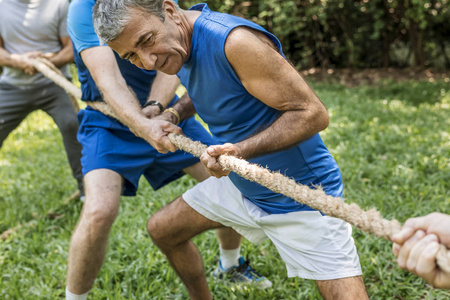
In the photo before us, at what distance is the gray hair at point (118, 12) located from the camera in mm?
1863

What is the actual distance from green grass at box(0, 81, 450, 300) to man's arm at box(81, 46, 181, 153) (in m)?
1.11

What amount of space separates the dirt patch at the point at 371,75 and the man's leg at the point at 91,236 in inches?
285

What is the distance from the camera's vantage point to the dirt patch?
29.2ft

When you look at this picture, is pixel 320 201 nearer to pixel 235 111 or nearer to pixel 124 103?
pixel 235 111

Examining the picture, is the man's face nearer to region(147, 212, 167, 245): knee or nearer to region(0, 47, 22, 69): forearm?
region(147, 212, 167, 245): knee

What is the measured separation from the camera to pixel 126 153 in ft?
8.71

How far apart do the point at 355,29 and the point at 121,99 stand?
856 cm

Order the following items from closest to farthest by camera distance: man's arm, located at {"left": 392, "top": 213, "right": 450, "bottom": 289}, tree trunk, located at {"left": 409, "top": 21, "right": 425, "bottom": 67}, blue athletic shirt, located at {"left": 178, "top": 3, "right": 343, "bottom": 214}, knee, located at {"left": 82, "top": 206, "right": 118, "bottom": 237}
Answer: man's arm, located at {"left": 392, "top": 213, "right": 450, "bottom": 289}
blue athletic shirt, located at {"left": 178, "top": 3, "right": 343, "bottom": 214}
knee, located at {"left": 82, "top": 206, "right": 118, "bottom": 237}
tree trunk, located at {"left": 409, "top": 21, "right": 425, "bottom": 67}

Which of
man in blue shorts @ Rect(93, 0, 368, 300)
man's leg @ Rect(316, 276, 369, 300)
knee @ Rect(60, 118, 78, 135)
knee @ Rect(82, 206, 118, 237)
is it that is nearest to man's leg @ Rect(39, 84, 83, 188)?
knee @ Rect(60, 118, 78, 135)

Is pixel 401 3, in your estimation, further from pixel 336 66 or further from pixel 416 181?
pixel 416 181

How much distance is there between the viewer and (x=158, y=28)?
1.88m

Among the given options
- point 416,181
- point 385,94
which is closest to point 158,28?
point 416,181

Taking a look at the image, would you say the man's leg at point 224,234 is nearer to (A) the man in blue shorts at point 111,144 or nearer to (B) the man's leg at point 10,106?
(A) the man in blue shorts at point 111,144

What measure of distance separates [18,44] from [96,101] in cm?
167
